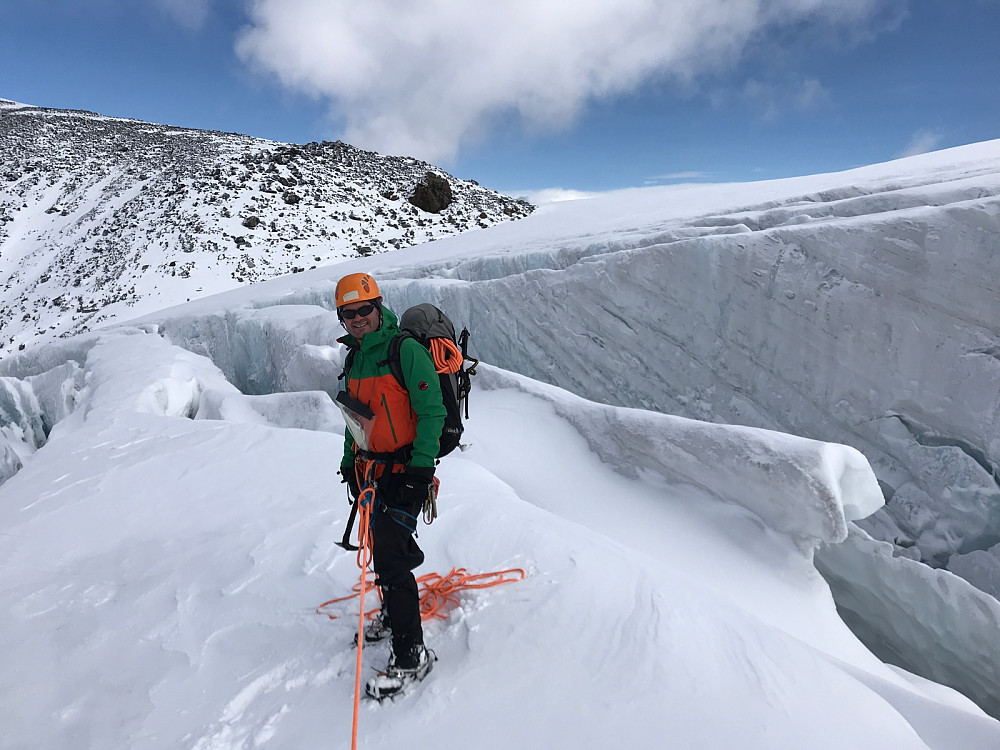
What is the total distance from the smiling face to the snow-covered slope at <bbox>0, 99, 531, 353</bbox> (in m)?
21.0

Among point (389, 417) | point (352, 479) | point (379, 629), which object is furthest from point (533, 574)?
point (389, 417)

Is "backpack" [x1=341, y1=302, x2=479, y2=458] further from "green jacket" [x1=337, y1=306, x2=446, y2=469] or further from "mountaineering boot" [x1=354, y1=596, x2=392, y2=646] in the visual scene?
"mountaineering boot" [x1=354, y1=596, x2=392, y2=646]

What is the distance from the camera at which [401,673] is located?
209cm

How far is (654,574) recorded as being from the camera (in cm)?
271

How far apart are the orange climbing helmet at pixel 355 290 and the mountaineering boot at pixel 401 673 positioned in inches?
55.4

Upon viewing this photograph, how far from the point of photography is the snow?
201cm

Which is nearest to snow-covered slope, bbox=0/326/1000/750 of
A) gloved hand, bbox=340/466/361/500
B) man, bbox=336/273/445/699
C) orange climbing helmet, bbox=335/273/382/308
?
man, bbox=336/273/445/699

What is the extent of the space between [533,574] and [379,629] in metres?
0.78

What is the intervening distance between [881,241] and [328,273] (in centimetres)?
1341

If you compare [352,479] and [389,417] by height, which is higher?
[389,417]

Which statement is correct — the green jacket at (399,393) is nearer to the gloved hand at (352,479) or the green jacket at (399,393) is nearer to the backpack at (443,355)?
the backpack at (443,355)

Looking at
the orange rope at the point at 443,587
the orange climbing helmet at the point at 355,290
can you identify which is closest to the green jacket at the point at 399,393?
the orange climbing helmet at the point at 355,290

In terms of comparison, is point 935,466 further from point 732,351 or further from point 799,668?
point 799,668

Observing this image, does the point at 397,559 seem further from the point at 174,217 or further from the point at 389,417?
the point at 174,217
